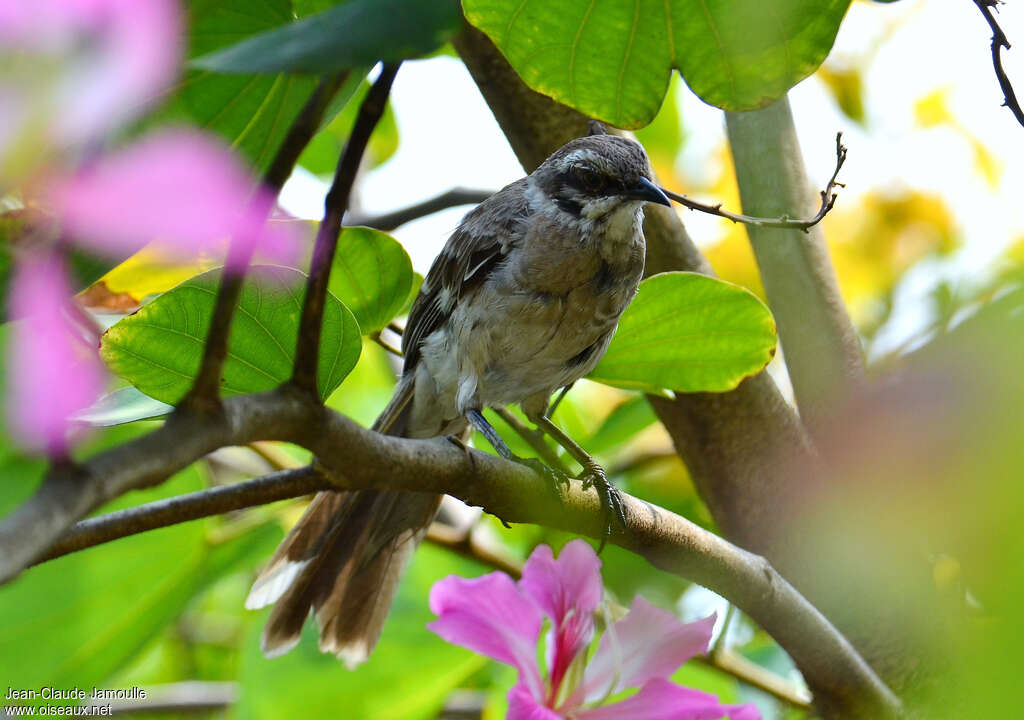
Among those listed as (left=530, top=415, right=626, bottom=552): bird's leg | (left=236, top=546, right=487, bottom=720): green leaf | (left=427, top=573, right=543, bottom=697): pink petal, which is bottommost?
(left=236, top=546, right=487, bottom=720): green leaf

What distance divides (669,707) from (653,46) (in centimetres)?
103

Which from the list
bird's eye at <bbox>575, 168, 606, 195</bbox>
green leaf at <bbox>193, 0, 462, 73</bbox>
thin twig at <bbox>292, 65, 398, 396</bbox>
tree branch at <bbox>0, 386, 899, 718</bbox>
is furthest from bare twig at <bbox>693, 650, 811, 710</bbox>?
green leaf at <bbox>193, 0, 462, 73</bbox>

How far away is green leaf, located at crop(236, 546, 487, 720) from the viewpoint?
241 cm

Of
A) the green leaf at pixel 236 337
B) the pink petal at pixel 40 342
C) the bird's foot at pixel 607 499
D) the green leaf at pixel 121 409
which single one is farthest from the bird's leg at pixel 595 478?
A: the pink petal at pixel 40 342

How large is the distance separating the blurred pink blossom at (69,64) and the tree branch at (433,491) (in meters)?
0.30

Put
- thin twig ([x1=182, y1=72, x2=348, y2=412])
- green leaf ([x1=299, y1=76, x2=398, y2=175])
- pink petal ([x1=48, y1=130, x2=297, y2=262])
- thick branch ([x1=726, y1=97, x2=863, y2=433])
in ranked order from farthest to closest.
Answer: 1. green leaf ([x1=299, y1=76, x2=398, y2=175])
2. thick branch ([x1=726, y1=97, x2=863, y2=433])
3. pink petal ([x1=48, y1=130, x2=297, y2=262])
4. thin twig ([x1=182, y1=72, x2=348, y2=412])

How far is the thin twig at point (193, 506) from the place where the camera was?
47.2 inches

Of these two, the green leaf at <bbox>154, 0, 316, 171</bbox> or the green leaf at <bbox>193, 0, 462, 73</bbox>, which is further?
the green leaf at <bbox>154, 0, 316, 171</bbox>

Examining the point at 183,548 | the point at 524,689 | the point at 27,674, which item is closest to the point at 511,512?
the point at 524,689

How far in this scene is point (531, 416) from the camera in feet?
8.66

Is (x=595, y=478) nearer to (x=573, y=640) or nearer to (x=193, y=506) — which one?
(x=573, y=640)

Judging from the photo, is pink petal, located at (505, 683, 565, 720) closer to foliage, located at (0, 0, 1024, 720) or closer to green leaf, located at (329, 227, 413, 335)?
foliage, located at (0, 0, 1024, 720)

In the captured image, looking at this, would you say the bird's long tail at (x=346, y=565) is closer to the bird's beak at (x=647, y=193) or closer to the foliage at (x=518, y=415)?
the foliage at (x=518, y=415)

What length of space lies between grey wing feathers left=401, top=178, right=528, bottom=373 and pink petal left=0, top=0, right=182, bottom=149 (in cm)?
167
